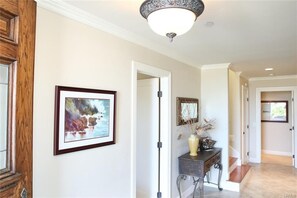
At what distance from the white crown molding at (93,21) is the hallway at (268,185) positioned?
2.75 m

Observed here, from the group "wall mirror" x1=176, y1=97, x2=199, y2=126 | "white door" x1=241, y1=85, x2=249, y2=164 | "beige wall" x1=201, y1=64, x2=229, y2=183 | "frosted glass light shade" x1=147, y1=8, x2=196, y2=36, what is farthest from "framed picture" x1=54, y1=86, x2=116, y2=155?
"white door" x1=241, y1=85, x2=249, y2=164

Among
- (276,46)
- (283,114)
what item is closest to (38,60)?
(276,46)

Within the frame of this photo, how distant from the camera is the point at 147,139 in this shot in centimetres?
351

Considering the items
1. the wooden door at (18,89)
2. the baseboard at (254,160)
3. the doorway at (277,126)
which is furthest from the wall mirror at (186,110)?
the doorway at (277,126)

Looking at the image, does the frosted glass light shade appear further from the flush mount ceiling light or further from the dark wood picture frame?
the dark wood picture frame

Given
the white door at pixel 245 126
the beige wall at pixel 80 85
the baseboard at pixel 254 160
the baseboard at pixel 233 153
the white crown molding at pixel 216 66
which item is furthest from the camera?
the baseboard at pixel 254 160

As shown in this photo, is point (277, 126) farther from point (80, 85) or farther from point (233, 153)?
point (80, 85)

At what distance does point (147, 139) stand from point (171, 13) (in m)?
2.45

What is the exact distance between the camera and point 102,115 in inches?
85.0

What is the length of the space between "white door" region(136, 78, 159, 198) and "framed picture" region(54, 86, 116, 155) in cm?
124

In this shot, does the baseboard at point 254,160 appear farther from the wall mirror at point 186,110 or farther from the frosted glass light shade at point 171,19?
the frosted glass light shade at point 171,19

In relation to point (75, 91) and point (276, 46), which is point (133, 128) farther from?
point (276, 46)

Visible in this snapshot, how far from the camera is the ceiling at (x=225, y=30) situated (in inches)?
72.3

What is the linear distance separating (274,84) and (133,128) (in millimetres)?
5067
